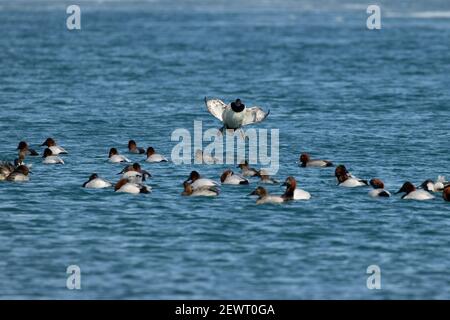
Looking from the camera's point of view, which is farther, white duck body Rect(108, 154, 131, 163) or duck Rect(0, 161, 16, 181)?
white duck body Rect(108, 154, 131, 163)

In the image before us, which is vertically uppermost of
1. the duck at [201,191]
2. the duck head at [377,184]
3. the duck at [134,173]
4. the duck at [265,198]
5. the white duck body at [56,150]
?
the white duck body at [56,150]

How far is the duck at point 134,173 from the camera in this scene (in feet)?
106

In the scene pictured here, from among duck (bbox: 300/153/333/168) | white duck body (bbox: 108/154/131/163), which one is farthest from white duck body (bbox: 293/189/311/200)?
white duck body (bbox: 108/154/131/163)

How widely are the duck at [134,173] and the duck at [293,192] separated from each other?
4306 millimetres

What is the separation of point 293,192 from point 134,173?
4745 mm

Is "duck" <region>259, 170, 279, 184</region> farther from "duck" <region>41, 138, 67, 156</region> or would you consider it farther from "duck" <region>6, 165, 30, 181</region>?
"duck" <region>41, 138, 67, 156</region>

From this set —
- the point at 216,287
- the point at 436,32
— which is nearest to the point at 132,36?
the point at 436,32

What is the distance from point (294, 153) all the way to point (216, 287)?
16.0 meters

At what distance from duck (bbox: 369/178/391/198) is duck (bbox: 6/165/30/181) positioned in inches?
377

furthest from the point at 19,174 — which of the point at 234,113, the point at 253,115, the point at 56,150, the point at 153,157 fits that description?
the point at 253,115

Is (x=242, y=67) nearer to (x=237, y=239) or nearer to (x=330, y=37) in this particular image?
(x=330, y=37)

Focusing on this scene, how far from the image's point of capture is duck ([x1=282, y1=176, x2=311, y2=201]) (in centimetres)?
3041

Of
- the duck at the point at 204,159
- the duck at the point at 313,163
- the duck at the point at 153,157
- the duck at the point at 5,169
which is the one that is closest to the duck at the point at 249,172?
the duck at the point at 313,163

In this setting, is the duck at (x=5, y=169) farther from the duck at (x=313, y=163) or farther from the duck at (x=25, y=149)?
the duck at (x=313, y=163)
